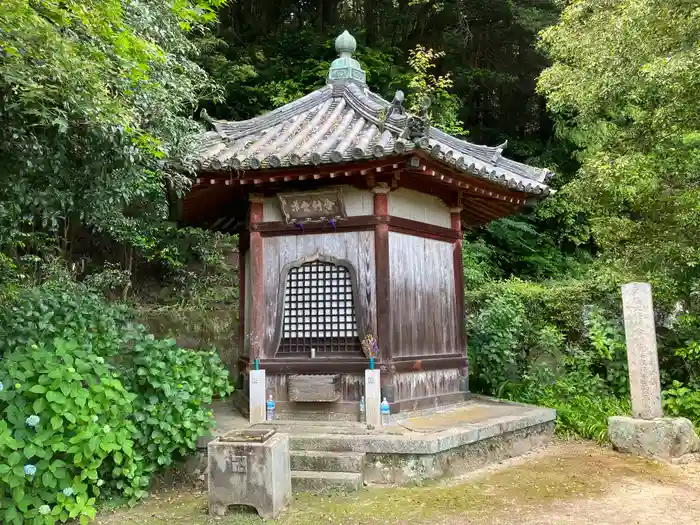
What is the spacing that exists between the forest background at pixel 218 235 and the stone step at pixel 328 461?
114cm

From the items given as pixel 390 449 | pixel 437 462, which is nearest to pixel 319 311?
pixel 390 449

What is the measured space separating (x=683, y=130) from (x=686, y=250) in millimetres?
1954

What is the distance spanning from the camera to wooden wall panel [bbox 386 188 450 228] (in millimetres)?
7823

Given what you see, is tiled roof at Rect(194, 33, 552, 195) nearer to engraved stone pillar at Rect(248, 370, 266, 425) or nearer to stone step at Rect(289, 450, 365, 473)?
engraved stone pillar at Rect(248, 370, 266, 425)

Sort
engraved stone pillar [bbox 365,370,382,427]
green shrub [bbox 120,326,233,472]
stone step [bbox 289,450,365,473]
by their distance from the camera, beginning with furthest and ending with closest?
engraved stone pillar [bbox 365,370,382,427], stone step [bbox 289,450,365,473], green shrub [bbox 120,326,233,472]

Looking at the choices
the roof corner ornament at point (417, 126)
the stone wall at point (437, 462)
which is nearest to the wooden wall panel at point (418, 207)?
the roof corner ornament at point (417, 126)

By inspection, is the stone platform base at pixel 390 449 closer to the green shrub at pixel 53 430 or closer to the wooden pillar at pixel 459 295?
the wooden pillar at pixel 459 295

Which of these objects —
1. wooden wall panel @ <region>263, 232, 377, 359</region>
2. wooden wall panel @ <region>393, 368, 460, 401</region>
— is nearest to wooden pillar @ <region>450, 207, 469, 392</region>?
wooden wall panel @ <region>393, 368, 460, 401</region>

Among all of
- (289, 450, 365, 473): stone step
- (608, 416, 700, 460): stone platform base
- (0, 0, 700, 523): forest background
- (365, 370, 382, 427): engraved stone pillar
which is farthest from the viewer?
(608, 416, 700, 460): stone platform base

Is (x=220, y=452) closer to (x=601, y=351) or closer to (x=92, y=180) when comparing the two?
(x=92, y=180)

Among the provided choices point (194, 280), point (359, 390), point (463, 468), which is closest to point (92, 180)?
point (359, 390)

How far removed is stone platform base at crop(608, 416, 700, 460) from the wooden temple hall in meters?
2.33

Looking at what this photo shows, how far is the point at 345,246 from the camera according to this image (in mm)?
7738

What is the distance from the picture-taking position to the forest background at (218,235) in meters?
4.92
